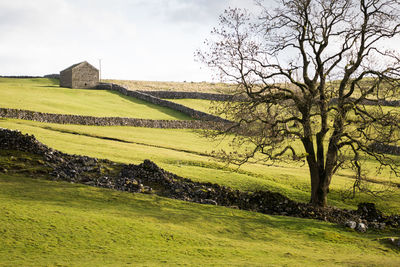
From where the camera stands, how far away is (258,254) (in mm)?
12938

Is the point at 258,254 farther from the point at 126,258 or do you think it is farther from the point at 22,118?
the point at 22,118

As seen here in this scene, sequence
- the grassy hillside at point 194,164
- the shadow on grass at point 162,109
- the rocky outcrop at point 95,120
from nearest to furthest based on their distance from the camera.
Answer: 1. the grassy hillside at point 194,164
2. the rocky outcrop at point 95,120
3. the shadow on grass at point 162,109

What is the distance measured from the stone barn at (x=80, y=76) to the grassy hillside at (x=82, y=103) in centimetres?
400

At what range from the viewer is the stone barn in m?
77.6

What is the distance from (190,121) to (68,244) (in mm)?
44703

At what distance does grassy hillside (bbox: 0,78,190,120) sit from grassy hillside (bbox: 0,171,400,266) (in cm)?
3272

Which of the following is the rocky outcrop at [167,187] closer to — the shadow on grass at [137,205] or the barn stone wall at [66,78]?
the shadow on grass at [137,205]

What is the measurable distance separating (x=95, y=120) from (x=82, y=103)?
13.1m

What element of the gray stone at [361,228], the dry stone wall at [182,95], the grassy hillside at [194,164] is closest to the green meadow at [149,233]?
the gray stone at [361,228]

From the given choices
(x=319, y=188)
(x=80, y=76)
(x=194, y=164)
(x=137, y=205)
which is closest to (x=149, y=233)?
(x=137, y=205)

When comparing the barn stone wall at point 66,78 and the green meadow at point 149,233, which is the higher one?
the barn stone wall at point 66,78

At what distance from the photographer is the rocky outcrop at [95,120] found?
140 ft

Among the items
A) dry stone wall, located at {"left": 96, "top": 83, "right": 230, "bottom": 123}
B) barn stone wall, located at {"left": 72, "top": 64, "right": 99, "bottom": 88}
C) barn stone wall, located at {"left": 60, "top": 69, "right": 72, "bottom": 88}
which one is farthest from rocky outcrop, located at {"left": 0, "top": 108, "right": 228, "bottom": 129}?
barn stone wall, located at {"left": 60, "top": 69, "right": 72, "bottom": 88}

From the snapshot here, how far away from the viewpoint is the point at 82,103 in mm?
59812
